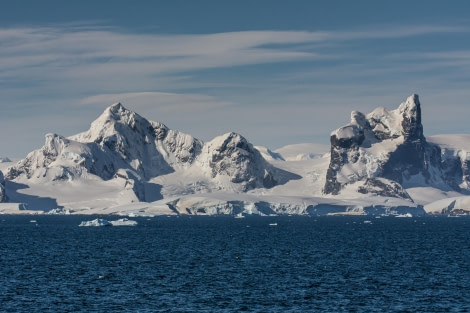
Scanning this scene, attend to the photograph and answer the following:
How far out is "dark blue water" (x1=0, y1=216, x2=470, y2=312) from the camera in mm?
78562

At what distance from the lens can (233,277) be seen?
325 feet

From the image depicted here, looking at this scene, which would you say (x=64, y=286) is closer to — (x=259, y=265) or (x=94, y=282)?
(x=94, y=282)

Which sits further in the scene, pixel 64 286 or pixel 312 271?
pixel 312 271

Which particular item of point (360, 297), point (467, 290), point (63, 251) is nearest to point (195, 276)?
point (360, 297)

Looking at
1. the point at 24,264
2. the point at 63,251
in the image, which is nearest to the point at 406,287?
the point at 24,264

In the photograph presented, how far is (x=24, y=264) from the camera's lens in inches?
4424

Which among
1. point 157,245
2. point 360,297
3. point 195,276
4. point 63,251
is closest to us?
point 360,297

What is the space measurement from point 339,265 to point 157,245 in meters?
46.1

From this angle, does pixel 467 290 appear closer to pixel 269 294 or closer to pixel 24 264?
pixel 269 294

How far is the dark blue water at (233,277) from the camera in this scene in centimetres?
7856

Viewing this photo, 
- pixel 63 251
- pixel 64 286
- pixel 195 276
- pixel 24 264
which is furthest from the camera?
pixel 63 251

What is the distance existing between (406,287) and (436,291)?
3.67 m

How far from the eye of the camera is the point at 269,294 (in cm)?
8500

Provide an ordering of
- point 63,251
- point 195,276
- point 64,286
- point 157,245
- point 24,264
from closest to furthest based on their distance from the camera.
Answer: point 64,286, point 195,276, point 24,264, point 63,251, point 157,245
